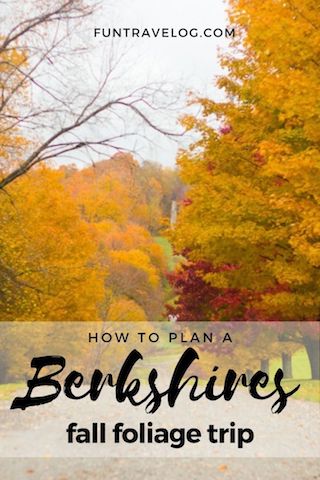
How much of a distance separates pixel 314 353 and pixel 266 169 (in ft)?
29.1

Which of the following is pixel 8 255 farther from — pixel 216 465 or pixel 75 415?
pixel 216 465

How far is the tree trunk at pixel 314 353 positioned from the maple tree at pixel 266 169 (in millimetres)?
3434

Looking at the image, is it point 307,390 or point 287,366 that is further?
point 287,366

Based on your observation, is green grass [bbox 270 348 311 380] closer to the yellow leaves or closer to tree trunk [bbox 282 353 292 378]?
tree trunk [bbox 282 353 292 378]

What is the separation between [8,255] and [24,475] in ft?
29.9

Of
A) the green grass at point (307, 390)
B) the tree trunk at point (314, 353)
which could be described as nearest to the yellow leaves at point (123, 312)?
the tree trunk at point (314, 353)

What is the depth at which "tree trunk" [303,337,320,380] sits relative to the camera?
60.4 feet

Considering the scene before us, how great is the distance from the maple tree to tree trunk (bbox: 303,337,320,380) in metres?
3.43

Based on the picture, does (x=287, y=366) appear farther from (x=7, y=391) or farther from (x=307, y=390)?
(x=7, y=391)

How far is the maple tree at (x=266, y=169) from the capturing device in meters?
10.6

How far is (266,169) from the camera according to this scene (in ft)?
40.5

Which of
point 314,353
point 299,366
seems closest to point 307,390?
point 314,353

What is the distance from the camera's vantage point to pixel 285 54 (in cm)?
1105

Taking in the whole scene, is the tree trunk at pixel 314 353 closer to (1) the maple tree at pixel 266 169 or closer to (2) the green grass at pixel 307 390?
(2) the green grass at pixel 307 390
